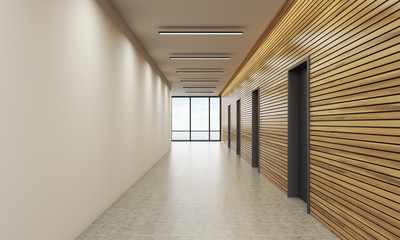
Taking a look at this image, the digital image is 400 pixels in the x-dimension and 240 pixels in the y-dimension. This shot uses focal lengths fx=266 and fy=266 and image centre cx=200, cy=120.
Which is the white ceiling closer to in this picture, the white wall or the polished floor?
the white wall

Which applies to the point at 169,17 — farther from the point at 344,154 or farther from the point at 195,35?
the point at 344,154

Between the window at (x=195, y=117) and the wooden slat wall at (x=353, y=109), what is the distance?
1679 centimetres

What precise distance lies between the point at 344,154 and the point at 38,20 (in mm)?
3766

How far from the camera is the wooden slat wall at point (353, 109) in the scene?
2504 millimetres

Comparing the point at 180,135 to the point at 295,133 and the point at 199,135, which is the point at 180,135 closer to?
the point at 199,135

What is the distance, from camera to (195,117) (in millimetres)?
21906

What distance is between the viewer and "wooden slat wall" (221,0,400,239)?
2.50m

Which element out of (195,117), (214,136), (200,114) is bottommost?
(214,136)

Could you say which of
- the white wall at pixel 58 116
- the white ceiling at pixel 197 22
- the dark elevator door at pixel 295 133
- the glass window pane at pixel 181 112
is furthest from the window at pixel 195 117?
the dark elevator door at pixel 295 133

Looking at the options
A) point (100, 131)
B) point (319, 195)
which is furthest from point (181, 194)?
point (319, 195)

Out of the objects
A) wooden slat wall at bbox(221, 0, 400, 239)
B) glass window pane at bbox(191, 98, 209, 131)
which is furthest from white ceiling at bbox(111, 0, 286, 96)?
glass window pane at bbox(191, 98, 209, 131)

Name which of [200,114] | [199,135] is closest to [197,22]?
[200,114]

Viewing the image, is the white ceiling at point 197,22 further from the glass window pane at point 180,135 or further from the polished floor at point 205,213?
the glass window pane at point 180,135

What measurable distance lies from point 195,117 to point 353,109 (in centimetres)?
1891
